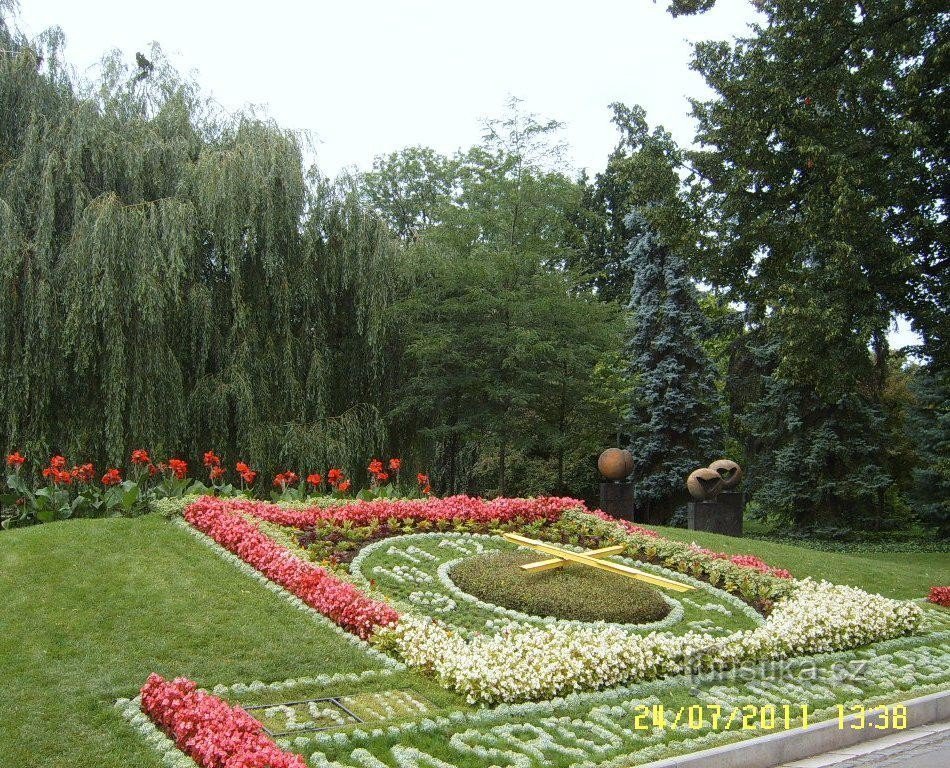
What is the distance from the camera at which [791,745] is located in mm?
5695

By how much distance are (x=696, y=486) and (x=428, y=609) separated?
7.95m

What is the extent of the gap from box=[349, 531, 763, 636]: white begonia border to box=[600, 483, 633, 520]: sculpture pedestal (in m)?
4.36

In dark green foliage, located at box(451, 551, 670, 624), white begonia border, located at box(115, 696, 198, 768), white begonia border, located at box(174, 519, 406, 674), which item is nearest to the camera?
white begonia border, located at box(115, 696, 198, 768)

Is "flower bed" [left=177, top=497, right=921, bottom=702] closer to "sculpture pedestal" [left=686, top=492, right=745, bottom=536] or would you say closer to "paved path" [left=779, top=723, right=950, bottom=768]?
"paved path" [left=779, top=723, right=950, bottom=768]

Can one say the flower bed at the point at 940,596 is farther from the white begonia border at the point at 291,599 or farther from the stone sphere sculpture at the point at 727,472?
the white begonia border at the point at 291,599

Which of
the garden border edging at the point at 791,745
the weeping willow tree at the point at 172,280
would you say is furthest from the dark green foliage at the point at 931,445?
the garden border edging at the point at 791,745

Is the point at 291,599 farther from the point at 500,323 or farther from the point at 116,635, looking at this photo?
the point at 500,323

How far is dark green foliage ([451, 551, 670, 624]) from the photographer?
26.9 ft

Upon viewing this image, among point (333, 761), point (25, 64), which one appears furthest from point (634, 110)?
point (333, 761)

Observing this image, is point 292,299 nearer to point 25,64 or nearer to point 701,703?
point 25,64

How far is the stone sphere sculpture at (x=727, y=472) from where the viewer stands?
15.0 meters

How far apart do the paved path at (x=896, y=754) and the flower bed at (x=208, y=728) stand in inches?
128

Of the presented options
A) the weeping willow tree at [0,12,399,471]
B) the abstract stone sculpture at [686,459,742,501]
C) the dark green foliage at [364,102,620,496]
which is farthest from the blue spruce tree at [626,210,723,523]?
the weeping willow tree at [0,12,399,471]

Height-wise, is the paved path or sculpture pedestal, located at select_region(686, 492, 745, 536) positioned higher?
sculpture pedestal, located at select_region(686, 492, 745, 536)
